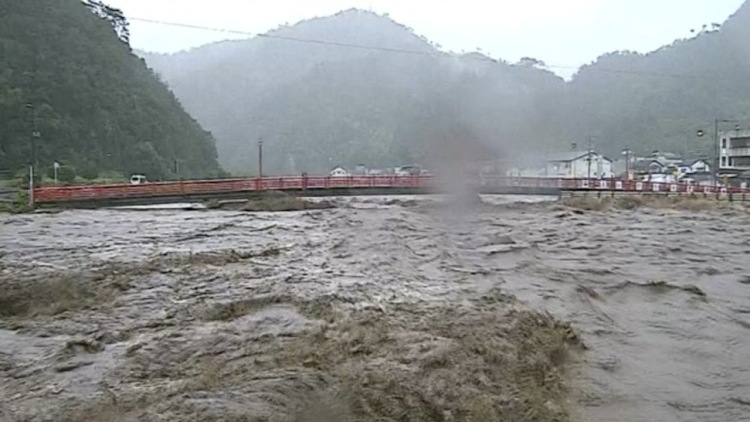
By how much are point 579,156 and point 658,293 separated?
29.0 meters

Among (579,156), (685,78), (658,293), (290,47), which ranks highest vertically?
(290,47)

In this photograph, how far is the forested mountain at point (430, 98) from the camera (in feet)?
64.3

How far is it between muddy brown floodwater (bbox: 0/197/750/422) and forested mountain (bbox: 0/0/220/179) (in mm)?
23860

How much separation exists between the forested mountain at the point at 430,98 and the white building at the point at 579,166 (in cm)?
89

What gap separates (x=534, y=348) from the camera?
4812 mm

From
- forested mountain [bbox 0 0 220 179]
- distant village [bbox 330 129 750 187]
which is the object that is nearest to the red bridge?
distant village [bbox 330 129 750 187]

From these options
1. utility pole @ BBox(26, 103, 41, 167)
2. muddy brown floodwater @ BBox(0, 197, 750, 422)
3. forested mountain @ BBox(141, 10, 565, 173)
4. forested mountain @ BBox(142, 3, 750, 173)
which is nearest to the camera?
muddy brown floodwater @ BBox(0, 197, 750, 422)

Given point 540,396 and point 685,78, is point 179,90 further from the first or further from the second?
point 540,396

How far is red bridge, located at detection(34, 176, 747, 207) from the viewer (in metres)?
22.8

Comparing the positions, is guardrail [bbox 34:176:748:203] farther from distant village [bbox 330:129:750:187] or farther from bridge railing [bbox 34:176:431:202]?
distant village [bbox 330:129:750:187]

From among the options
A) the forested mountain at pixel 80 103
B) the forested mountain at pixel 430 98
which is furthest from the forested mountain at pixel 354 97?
the forested mountain at pixel 80 103

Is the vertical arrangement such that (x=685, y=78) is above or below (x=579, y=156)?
above

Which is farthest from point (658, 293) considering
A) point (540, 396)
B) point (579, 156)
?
point (579, 156)

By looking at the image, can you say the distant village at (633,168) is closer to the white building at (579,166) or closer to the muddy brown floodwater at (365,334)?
the white building at (579,166)
